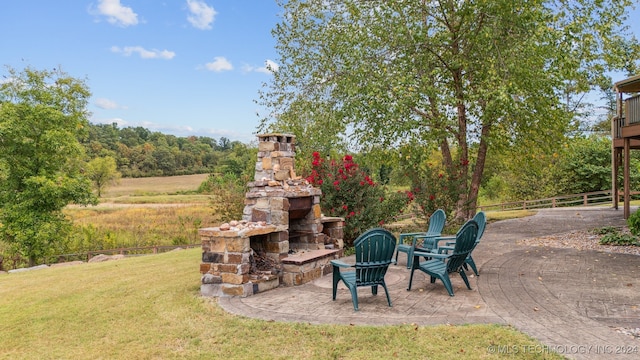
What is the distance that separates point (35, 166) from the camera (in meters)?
15.8

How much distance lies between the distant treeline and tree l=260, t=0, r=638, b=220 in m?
27.4

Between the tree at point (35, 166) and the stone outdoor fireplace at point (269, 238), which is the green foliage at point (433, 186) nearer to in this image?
the stone outdoor fireplace at point (269, 238)

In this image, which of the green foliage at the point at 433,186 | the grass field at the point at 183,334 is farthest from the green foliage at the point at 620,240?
the grass field at the point at 183,334

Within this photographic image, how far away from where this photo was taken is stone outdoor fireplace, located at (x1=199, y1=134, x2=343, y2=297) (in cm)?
538

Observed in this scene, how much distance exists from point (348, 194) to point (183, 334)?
5271mm

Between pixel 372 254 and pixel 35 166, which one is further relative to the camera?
pixel 35 166

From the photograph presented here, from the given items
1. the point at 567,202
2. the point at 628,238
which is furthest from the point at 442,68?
the point at 567,202

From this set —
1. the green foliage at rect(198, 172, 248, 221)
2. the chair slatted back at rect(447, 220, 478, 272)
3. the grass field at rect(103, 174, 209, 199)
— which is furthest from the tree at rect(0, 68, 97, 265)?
the grass field at rect(103, 174, 209, 199)

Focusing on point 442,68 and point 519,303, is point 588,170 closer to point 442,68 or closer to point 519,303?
point 442,68

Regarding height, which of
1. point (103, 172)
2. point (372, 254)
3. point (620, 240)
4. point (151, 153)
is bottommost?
point (620, 240)

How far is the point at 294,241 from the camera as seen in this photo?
7.16 metres

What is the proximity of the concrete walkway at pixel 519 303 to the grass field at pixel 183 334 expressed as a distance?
286mm

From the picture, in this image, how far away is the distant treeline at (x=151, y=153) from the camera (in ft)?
136

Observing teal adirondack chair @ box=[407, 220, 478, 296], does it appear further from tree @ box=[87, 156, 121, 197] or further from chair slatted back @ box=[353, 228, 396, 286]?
tree @ box=[87, 156, 121, 197]
